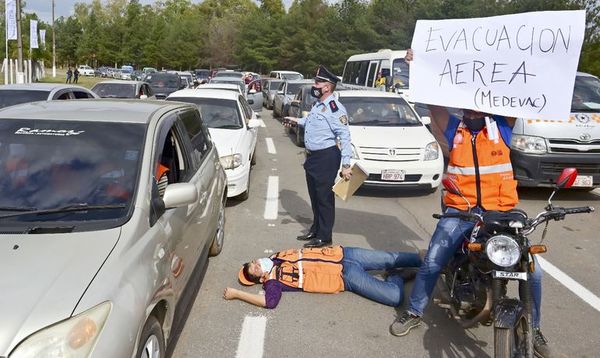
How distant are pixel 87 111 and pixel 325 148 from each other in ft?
8.22

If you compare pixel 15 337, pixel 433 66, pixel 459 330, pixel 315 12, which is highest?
pixel 315 12

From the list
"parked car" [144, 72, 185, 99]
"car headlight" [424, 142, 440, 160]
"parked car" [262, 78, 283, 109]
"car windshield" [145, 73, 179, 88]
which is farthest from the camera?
"parked car" [262, 78, 283, 109]

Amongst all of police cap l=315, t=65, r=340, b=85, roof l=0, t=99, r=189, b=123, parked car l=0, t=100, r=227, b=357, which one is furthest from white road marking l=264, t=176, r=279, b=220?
roof l=0, t=99, r=189, b=123

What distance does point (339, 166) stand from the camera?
5.83 m

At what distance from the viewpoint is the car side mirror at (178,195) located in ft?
10.7

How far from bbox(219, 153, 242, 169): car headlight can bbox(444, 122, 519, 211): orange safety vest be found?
4.23 meters

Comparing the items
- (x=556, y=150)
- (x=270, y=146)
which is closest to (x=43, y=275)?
(x=556, y=150)

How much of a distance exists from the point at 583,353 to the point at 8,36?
28.1 metres

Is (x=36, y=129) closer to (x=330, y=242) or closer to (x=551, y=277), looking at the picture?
(x=330, y=242)

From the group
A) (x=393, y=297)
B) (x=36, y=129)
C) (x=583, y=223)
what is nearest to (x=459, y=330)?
(x=393, y=297)

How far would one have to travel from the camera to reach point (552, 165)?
7961 mm

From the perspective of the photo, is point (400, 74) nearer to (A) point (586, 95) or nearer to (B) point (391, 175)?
(A) point (586, 95)

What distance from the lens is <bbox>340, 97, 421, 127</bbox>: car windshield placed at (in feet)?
30.7

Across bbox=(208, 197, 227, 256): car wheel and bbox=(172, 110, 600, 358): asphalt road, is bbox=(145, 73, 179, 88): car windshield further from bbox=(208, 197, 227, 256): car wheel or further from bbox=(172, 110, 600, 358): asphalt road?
bbox=(208, 197, 227, 256): car wheel
